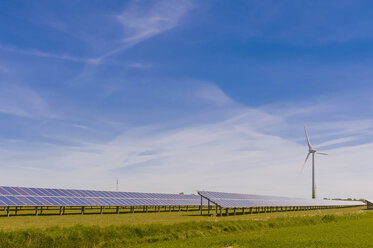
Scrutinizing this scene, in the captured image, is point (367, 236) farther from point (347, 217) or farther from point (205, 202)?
point (205, 202)

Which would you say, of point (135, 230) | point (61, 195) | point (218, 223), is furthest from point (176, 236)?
point (61, 195)

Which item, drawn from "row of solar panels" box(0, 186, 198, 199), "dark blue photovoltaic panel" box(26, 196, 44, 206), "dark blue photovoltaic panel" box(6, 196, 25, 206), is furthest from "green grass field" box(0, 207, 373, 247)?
"row of solar panels" box(0, 186, 198, 199)

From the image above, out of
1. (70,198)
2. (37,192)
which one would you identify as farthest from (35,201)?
(70,198)

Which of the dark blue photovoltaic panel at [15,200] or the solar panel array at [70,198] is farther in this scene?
the solar panel array at [70,198]

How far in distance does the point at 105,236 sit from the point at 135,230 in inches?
112

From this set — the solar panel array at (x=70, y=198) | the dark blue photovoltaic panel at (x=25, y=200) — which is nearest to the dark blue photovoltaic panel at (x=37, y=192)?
the solar panel array at (x=70, y=198)

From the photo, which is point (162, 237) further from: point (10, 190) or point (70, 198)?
point (10, 190)

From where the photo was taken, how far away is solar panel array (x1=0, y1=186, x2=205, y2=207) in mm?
47000

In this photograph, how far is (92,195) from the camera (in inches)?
2363

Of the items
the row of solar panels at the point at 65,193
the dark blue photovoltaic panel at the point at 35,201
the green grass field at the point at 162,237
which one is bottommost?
the green grass field at the point at 162,237

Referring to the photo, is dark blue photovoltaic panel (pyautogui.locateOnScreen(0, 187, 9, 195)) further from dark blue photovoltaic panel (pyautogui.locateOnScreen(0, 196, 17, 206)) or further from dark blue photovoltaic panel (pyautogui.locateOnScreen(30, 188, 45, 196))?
dark blue photovoltaic panel (pyautogui.locateOnScreen(30, 188, 45, 196))

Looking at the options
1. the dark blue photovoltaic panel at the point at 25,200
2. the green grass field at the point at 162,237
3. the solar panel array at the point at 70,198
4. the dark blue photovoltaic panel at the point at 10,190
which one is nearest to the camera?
the green grass field at the point at 162,237

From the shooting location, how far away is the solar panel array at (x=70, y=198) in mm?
47000

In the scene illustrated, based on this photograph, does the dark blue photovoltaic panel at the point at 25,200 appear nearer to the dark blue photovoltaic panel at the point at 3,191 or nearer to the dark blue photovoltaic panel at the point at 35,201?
the dark blue photovoltaic panel at the point at 35,201
